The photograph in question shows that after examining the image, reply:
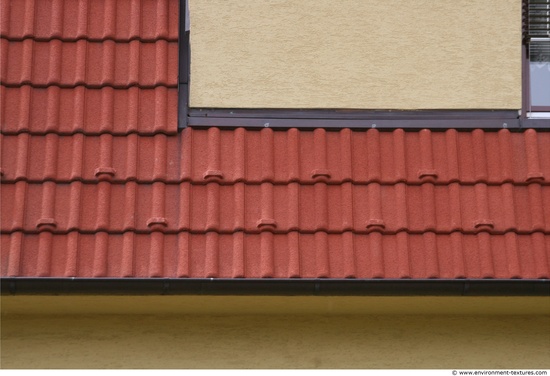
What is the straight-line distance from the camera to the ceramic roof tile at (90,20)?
7.84 metres

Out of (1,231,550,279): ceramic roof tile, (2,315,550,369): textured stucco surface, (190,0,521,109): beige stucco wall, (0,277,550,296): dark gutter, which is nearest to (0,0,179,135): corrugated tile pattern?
(190,0,521,109): beige stucco wall

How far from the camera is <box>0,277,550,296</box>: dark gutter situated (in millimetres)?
6832

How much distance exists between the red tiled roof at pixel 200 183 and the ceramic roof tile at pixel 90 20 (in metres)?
0.01

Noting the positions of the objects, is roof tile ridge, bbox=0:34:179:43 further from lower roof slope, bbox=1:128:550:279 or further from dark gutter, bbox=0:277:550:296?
dark gutter, bbox=0:277:550:296

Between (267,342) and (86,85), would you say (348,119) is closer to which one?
(267,342)

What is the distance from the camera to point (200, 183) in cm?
739

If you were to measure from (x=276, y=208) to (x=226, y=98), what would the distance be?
2.93ft

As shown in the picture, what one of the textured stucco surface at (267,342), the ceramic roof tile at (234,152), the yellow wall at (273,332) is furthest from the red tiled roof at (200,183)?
the textured stucco surface at (267,342)

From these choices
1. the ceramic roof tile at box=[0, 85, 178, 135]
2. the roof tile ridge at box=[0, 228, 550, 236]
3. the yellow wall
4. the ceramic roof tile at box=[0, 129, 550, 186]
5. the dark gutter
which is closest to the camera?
the dark gutter

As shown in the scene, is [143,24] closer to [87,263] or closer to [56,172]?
[56,172]

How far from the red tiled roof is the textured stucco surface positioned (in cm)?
33

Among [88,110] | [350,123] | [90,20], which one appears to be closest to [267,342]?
[350,123]

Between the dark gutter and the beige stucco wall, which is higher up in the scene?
the beige stucco wall

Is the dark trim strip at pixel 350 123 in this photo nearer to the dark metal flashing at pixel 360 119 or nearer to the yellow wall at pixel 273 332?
the dark metal flashing at pixel 360 119
